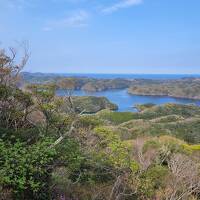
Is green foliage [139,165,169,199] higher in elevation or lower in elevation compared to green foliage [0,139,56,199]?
lower

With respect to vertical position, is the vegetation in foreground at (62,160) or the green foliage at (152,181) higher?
the vegetation in foreground at (62,160)

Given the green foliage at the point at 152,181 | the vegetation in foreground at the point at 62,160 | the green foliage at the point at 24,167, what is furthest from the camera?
the green foliage at the point at 152,181

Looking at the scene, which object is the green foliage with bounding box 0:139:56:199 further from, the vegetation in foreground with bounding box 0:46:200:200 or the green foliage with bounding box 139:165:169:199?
the green foliage with bounding box 139:165:169:199

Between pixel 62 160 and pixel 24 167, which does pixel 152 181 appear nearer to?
pixel 62 160

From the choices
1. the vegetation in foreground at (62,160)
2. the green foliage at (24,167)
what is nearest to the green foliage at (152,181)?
the vegetation in foreground at (62,160)

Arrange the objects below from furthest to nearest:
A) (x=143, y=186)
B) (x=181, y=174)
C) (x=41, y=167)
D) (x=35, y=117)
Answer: (x=35, y=117), (x=181, y=174), (x=143, y=186), (x=41, y=167)

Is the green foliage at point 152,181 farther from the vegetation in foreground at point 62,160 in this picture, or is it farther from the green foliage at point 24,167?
the green foliage at point 24,167

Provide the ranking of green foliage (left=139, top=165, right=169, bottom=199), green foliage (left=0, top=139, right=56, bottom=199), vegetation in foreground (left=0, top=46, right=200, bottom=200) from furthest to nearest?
green foliage (left=139, top=165, right=169, bottom=199) < vegetation in foreground (left=0, top=46, right=200, bottom=200) < green foliage (left=0, top=139, right=56, bottom=199)

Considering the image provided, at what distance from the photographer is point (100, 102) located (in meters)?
114

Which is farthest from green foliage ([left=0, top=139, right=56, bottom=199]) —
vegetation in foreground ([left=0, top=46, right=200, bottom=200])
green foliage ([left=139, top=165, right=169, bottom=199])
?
green foliage ([left=139, top=165, right=169, bottom=199])

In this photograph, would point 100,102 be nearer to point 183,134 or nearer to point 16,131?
point 183,134

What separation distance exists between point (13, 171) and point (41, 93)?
5859 millimetres

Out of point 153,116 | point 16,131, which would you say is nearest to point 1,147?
point 16,131

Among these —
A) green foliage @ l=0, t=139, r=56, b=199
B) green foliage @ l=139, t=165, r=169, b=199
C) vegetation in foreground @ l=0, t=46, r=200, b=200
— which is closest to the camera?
green foliage @ l=0, t=139, r=56, b=199
